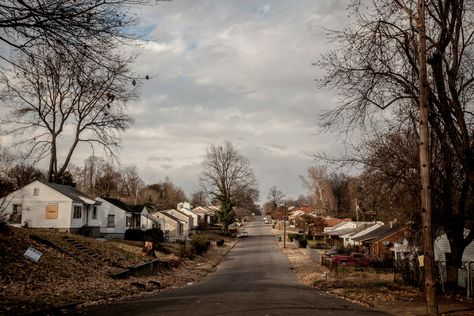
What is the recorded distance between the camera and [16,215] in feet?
152

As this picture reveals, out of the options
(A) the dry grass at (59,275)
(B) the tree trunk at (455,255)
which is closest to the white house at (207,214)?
(A) the dry grass at (59,275)

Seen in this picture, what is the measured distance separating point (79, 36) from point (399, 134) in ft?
50.0

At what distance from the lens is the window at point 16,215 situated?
4606cm

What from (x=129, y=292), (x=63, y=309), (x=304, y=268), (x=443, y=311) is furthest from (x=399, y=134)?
(x=304, y=268)

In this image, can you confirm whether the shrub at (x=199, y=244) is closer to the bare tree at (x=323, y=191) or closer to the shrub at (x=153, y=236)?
the shrub at (x=153, y=236)

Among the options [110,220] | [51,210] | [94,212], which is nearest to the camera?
[51,210]

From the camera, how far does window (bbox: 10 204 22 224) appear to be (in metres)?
46.1

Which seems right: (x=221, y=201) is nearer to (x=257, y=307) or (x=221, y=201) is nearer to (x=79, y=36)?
(x=257, y=307)

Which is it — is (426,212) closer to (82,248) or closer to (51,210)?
(82,248)

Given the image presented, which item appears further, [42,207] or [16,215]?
[16,215]

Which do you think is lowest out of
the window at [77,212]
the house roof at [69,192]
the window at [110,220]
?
the window at [110,220]

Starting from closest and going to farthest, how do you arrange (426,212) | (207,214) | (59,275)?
(426,212) → (59,275) → (207,214)

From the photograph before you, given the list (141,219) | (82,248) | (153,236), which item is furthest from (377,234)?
(141,219)

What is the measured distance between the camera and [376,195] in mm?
21406
